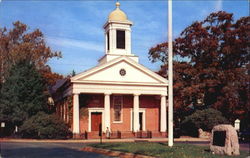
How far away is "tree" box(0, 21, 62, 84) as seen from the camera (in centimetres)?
4694

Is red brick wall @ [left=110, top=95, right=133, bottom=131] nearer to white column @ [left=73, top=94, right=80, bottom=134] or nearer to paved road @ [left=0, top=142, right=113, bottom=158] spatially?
white column @ [left=73, top=94, right=80, bottom=134]

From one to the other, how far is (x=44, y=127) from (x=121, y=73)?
9840 millimetres

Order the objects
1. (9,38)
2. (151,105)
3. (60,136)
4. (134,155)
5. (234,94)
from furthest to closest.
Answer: (9,38), (151,105), (234,94), (60,136), (134,155)

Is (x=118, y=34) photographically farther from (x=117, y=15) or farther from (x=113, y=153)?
(x=113, y=153)

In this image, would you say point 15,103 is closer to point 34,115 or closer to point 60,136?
point 34,115

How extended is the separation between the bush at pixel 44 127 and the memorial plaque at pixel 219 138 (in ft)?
63.7

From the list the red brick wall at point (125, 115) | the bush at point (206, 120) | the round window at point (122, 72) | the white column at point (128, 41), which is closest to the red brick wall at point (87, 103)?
the red brick wall at point (125, 115)

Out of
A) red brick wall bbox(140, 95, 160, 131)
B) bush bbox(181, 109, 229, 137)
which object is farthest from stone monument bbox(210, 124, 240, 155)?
red brick wall bbox(140, 95, 160, 131)

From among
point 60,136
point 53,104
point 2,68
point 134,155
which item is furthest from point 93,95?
point 134,155

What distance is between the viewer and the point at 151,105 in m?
42.5

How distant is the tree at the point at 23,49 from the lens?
4694cm

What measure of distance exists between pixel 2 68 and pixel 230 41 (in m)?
29.0

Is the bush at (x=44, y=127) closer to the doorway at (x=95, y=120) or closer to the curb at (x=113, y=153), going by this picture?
the doorway at (x=95, y=120)

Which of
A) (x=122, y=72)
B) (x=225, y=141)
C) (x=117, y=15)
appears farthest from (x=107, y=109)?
(x=225, y=141)
